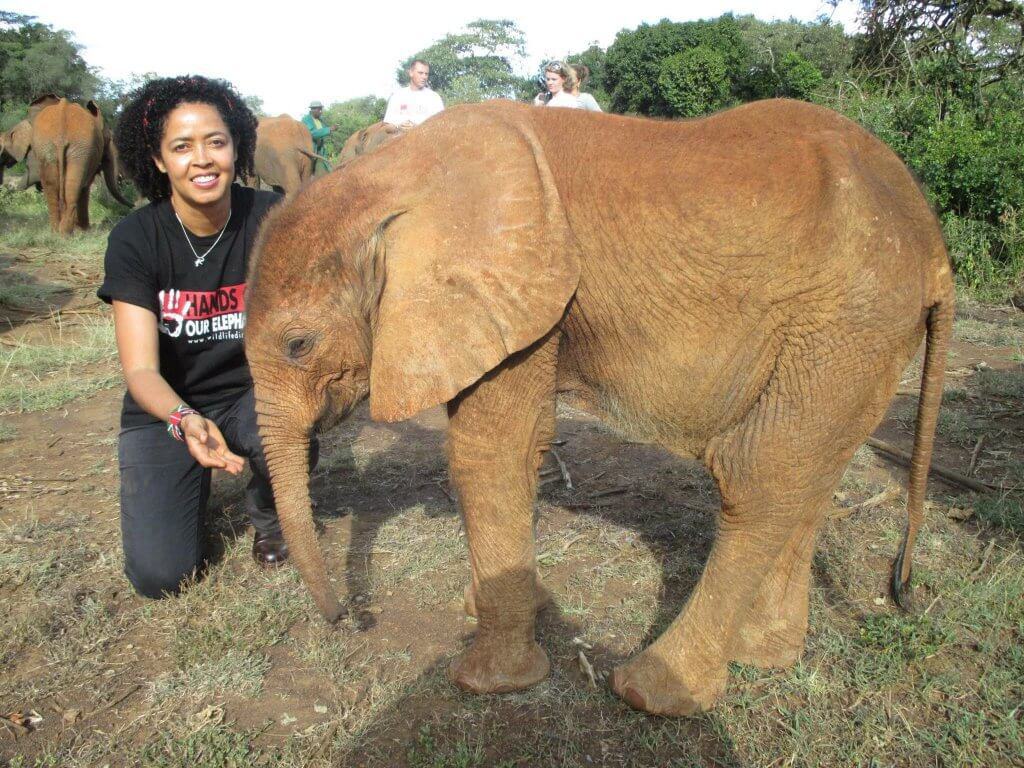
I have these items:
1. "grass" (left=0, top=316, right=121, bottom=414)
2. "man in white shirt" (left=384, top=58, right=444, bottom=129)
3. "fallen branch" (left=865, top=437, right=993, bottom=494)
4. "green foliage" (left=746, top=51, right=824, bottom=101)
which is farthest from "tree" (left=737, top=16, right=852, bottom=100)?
"grass" (left=0, top=316, right=121, bottom=414)

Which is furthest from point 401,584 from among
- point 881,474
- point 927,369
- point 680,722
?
point 881,474

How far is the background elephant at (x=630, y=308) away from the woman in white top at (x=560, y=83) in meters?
6.06

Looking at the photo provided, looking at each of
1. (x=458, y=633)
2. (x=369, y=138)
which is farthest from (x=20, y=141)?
(x=458, y=633)

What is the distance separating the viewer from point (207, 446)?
3.13 metres

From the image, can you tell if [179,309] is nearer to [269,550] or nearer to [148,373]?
[148,373]

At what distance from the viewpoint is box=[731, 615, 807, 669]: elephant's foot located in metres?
3.31

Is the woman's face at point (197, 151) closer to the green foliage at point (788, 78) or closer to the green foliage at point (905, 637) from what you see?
the green foliage at point (905, 637)

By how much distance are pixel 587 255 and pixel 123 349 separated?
240 cm

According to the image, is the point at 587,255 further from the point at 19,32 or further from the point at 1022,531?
the point at 19,32

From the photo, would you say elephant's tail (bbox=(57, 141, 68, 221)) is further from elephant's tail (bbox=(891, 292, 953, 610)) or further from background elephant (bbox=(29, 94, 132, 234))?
elephant's tail (bbox=(891, 292, 953, 610))

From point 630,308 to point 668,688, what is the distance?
154cm

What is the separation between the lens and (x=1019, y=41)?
1291cm

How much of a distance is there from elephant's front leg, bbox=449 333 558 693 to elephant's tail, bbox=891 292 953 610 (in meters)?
1.42

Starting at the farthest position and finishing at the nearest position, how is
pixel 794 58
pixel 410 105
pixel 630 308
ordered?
pixel 794 58 → pixel 410 105 → pixel 630 308
